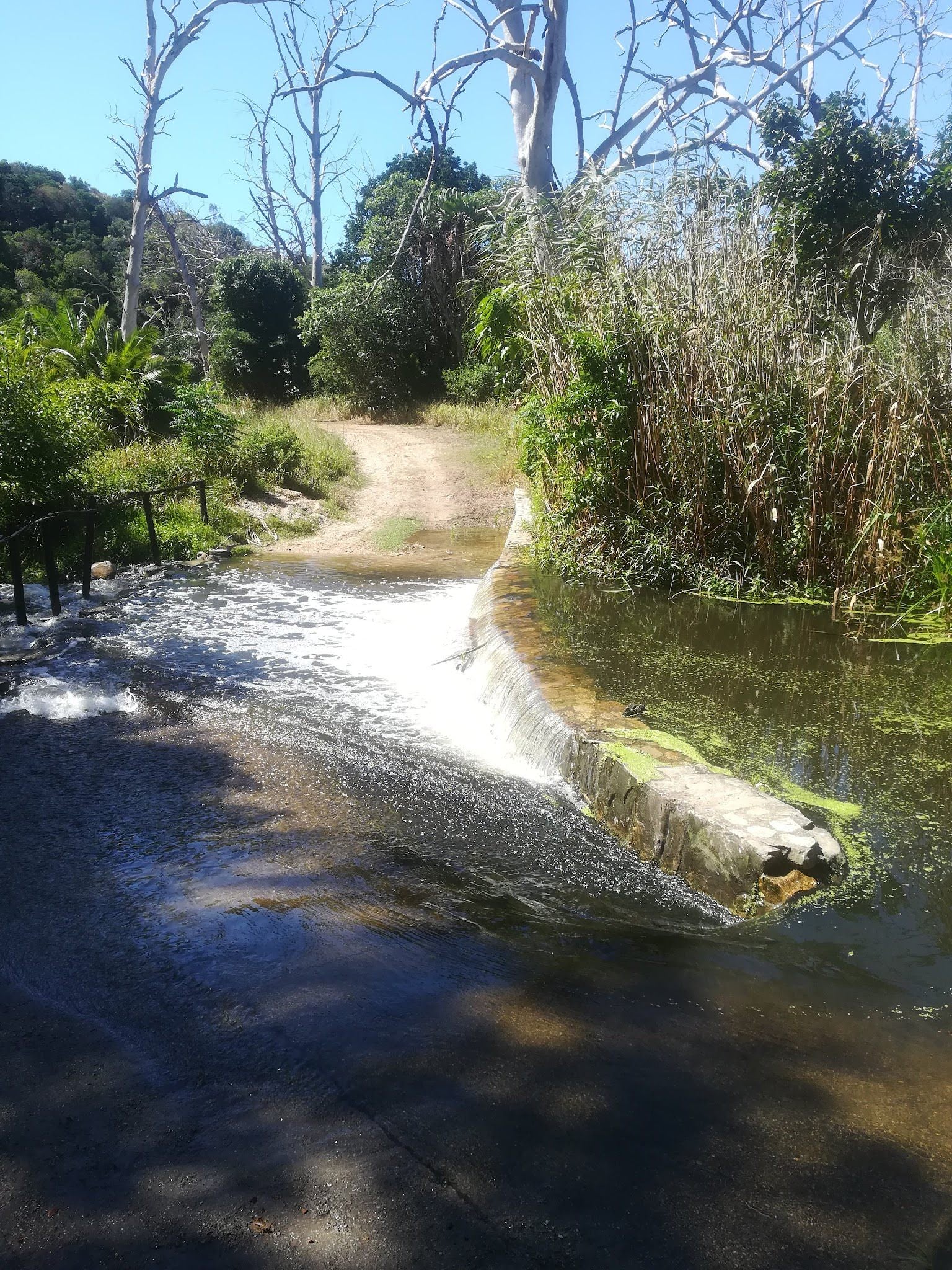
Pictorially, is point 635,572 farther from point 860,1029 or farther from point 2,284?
point 2,284

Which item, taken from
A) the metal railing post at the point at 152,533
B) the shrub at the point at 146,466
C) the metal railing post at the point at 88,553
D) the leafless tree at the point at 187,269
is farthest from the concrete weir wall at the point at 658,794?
the leafless tree at the point at 187,269

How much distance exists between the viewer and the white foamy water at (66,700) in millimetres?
6438

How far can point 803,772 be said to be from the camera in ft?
14.2

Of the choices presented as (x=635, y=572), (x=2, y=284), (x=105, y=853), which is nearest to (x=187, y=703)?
(x=105, y=853)

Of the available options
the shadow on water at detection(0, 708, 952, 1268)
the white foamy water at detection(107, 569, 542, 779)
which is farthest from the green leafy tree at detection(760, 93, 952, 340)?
the shadow on water at detection(0, 708, 952, 1268)

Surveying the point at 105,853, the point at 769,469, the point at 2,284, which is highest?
the point at 2,284

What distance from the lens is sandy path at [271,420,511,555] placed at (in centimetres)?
1356

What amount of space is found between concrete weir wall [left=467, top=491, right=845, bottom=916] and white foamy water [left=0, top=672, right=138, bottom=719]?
265 centimetres

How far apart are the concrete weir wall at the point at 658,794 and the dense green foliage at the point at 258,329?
23821mm

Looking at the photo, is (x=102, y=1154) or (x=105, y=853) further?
(x=105, y=853)

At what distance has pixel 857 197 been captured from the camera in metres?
10.5

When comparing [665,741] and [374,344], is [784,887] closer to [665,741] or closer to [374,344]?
[665,741]

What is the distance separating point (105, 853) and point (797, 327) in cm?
652

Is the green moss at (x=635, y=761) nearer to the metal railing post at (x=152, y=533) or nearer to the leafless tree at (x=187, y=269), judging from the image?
the metal railing post at (x=152, y=533)
